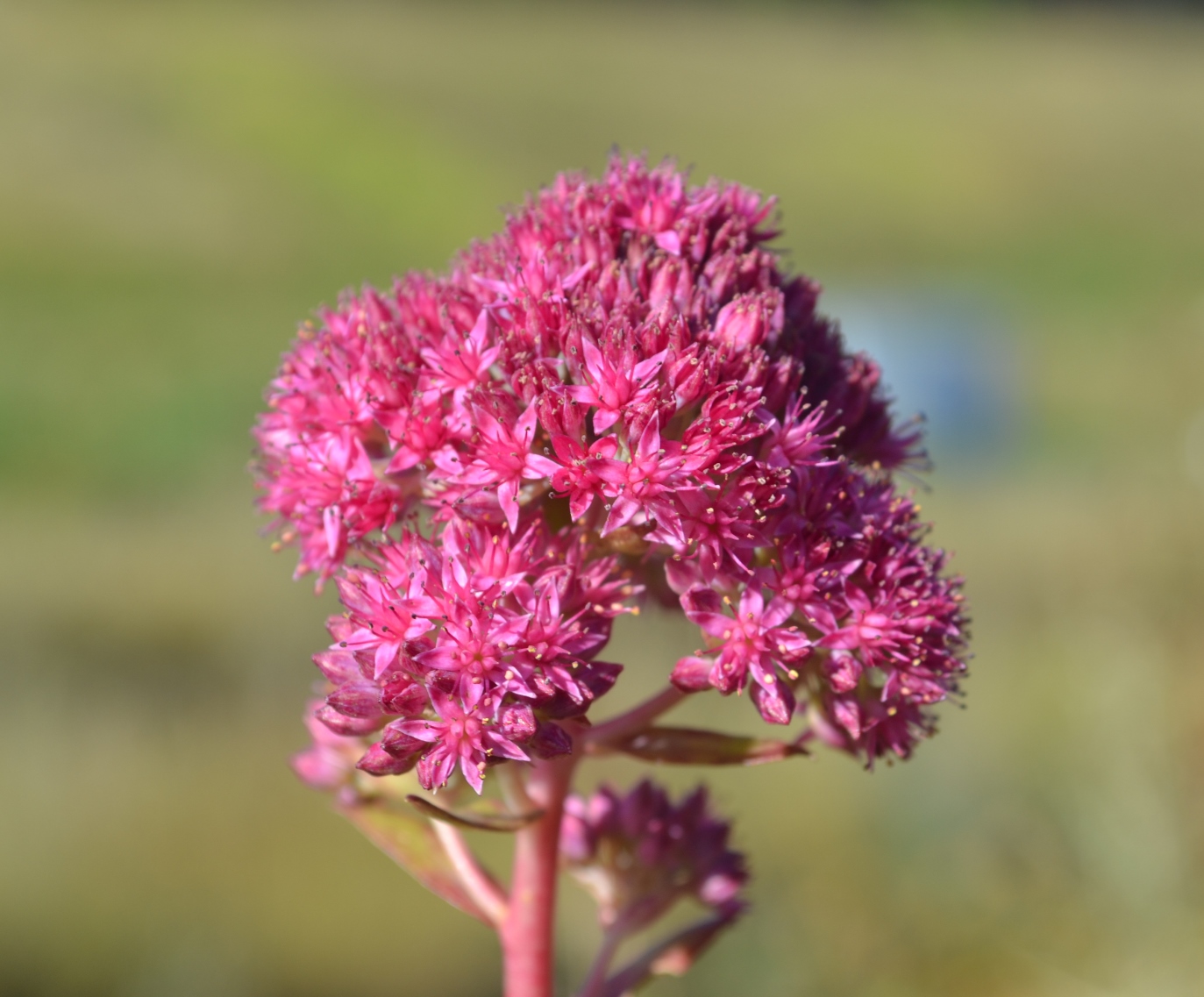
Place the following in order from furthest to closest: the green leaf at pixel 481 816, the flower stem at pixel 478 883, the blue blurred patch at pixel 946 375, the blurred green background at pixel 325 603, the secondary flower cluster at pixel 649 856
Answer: the blue blurred patch at pixel 946 375 → the blurred green background at pixel 325 603 → the secondary flower cluster at pixel 649 856 → the flower stem at pixel 478 883 → the green leaf at pixel 481 816

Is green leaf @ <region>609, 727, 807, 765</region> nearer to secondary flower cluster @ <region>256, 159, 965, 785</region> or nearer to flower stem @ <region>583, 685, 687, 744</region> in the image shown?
flower stem @ <region>583, 685, 687, 744</region>

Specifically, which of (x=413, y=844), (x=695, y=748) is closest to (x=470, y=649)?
(x=695, y=748)

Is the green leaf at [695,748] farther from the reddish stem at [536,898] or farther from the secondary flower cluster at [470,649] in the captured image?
the secondary flower cluster at [470,649]

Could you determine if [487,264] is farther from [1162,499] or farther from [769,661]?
[1162,499]

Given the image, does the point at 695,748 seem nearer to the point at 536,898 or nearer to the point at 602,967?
the point at 536,898

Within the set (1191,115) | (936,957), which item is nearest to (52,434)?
(936,957)

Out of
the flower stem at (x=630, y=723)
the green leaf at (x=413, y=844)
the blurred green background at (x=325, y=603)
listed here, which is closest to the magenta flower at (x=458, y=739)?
the flower stem at (x=630, y=723)
